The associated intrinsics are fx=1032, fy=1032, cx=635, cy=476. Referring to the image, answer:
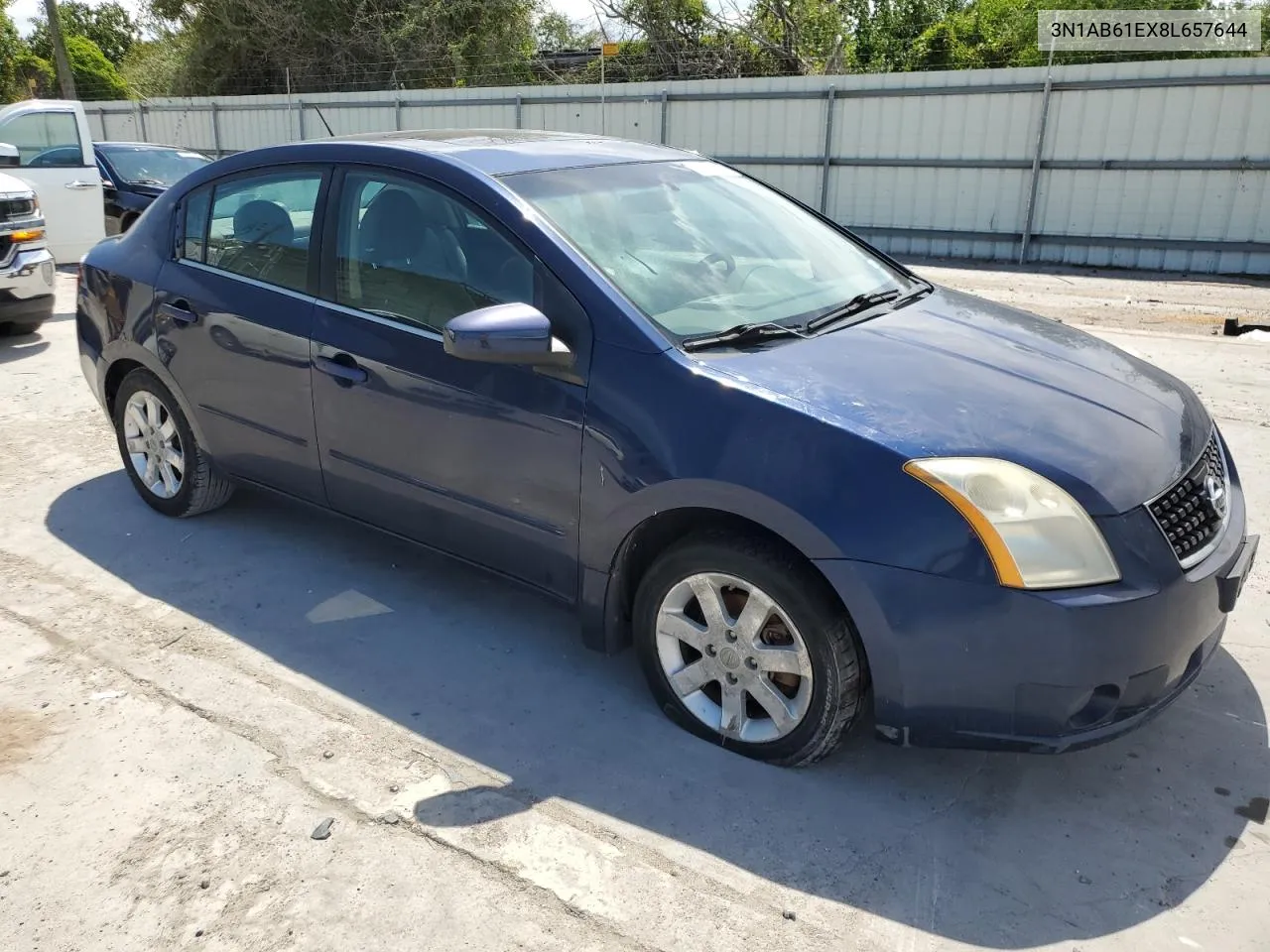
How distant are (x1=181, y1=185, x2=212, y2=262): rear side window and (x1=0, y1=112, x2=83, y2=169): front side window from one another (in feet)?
22.3

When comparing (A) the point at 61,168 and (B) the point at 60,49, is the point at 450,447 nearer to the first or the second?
(A) the point at 61,168

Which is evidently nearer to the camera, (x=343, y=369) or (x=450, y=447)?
(x=450, y=447)

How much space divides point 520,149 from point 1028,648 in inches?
94.8

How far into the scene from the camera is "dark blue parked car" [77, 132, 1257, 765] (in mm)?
2494

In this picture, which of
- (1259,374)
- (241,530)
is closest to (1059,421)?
(241,530)

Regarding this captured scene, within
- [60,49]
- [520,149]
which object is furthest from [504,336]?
[60,49]

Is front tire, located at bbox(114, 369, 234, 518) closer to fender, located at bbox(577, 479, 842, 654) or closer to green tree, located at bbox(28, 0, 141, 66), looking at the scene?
fender, located at bbox(577, 479, 842, 654)

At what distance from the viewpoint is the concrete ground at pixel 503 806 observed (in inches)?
93.4

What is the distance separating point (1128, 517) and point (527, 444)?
165cm

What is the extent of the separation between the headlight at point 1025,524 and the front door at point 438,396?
3.51 feet

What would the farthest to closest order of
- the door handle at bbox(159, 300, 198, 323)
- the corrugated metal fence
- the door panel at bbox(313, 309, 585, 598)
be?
the corrugated metal fence < the door handle at bbox(159, 300, 198, 323) < the door panel at bbox(313, 309, 585, 598)

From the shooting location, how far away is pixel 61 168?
9758 millimetres

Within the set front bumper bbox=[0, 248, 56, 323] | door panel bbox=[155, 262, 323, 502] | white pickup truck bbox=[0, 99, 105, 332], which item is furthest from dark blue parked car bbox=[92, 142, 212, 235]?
door panel bbox=[155, 262, 323, 502]

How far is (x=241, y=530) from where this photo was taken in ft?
15.1
